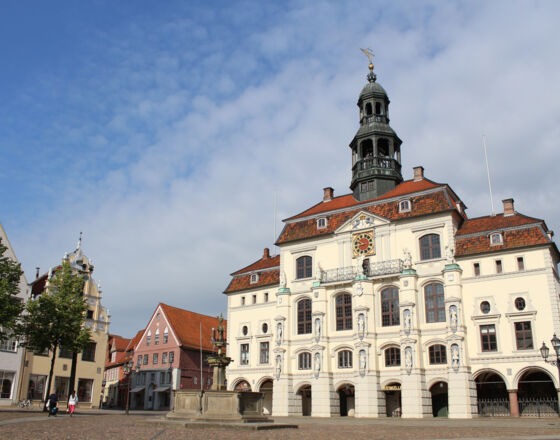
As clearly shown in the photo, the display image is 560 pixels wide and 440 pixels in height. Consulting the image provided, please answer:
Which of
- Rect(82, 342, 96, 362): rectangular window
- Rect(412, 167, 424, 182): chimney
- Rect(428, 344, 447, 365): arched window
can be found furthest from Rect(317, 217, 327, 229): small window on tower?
Rect(82, 342, 96, 362): rectangular window

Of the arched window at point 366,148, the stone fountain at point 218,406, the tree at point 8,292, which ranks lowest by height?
the stone fountain at point 218,406

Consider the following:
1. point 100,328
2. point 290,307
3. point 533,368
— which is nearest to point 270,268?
point 290,307

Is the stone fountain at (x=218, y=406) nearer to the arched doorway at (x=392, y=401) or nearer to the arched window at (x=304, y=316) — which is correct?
the arched doorway at (x=392, y=401)

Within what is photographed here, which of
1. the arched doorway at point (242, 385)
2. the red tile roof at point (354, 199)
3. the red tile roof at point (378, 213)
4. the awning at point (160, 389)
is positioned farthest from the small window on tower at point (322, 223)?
the awning at point (160, 389)

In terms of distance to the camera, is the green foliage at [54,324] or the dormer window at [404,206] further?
the dormer window at [404,206]

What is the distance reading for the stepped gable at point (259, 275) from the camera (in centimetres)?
5119

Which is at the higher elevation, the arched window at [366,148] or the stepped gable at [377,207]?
the arched window at [366,148]

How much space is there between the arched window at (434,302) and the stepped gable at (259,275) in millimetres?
15061

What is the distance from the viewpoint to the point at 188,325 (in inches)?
2589

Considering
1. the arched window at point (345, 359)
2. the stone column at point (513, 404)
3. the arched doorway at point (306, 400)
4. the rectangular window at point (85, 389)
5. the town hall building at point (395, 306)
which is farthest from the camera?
the rectangular window at point (85, 389)

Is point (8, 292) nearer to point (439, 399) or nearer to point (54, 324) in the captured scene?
point (54, 324)

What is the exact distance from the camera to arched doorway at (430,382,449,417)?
3934 cm

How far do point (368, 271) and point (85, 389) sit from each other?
3164 centimetres

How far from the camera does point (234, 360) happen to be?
2005 inches
